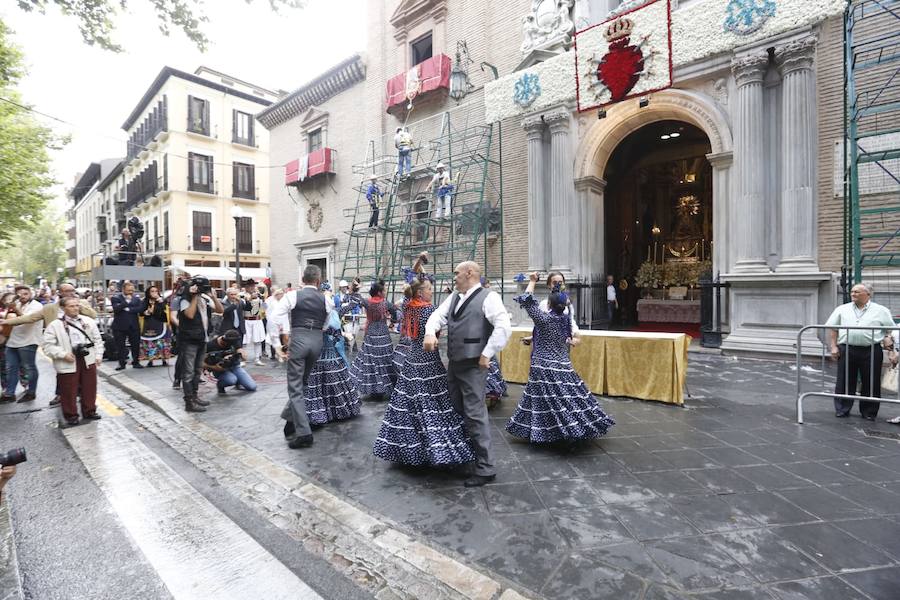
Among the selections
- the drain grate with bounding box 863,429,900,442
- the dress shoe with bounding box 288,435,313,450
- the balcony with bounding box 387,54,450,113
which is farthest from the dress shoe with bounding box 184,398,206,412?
the balcony with bounding box 387,54,450,113

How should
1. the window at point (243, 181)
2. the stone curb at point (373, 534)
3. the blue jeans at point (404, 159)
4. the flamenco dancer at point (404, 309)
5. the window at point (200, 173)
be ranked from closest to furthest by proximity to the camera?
the stone curb at point (373, 534), the flamenco dancer at point (404, 309), the blue jeans at point (404, 159), the window at point (200, 173), the window at point (243, 181)

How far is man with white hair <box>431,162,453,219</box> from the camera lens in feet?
43.4

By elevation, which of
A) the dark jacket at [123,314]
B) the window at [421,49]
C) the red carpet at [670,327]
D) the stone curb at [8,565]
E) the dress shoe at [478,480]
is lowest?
the stone curb at [8,565]

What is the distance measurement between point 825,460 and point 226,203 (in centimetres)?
3491

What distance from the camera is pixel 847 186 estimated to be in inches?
316

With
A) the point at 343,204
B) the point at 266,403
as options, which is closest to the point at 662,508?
the point at 266,403

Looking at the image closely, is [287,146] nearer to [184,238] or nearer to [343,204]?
[343,204]

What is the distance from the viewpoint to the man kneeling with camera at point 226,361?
7.12m

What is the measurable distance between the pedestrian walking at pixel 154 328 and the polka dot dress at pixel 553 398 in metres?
8.71

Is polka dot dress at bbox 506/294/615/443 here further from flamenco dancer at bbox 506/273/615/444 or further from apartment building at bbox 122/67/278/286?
apartment building at bbox 122/67/278/286

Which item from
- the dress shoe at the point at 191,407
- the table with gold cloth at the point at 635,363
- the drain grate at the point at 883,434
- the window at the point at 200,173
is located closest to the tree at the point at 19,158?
the window at the point at 200,173

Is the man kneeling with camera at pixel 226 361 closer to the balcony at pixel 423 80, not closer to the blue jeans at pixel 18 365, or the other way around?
the blue jeans at pixel 18 365

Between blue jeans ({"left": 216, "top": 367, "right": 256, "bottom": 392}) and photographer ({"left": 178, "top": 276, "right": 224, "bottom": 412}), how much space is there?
0.63 metres

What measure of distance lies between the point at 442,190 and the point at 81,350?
31.9 feet
